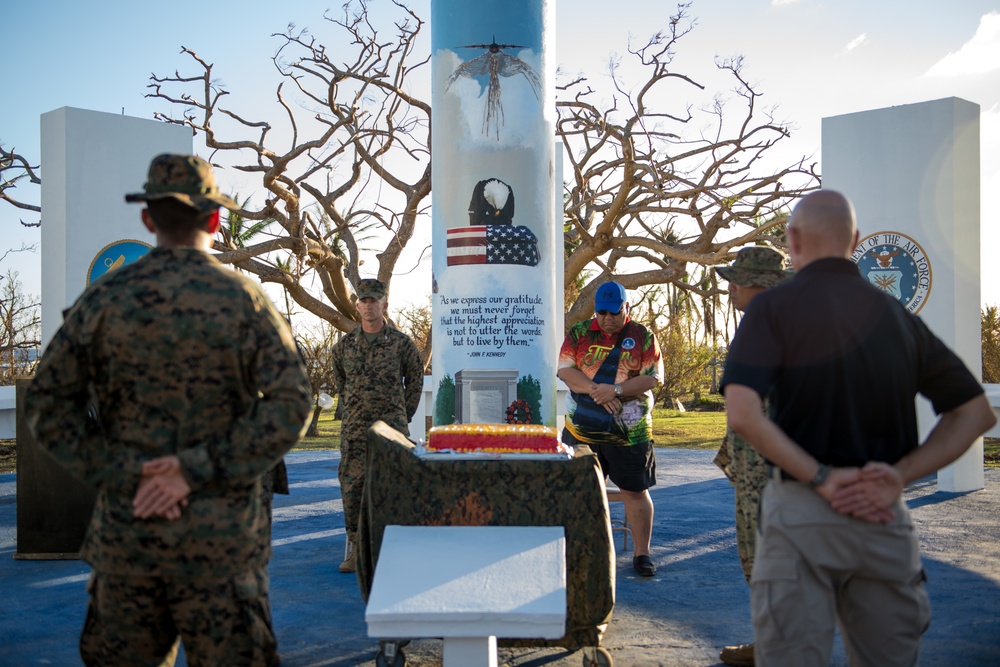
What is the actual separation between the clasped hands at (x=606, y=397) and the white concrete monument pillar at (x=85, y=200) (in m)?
4.35

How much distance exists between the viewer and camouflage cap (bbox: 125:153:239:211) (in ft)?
8.54

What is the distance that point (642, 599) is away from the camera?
18.1 ft

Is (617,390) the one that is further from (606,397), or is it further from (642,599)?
(642,599)

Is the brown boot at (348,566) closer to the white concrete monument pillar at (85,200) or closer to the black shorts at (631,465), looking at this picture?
the black shorts at (631,465)

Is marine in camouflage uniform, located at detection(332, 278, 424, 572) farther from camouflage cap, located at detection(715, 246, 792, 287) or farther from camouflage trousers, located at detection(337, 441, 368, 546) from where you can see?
camouflage cap, located at detection(715, 246, 792, 287)

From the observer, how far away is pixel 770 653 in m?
2.50

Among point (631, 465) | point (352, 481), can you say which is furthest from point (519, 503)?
point (352, 481)

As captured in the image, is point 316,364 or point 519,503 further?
point 316,364

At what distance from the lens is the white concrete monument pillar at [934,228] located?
9836 mm

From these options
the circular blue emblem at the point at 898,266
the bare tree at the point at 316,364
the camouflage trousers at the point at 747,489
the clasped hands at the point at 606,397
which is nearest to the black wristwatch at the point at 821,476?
the camouflage trousers at the point at 747,489

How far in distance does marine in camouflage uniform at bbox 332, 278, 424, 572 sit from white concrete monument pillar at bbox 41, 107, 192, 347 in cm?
254

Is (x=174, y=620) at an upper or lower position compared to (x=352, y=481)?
upper

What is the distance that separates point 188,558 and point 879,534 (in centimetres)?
193

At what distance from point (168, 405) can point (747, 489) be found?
279 cm
